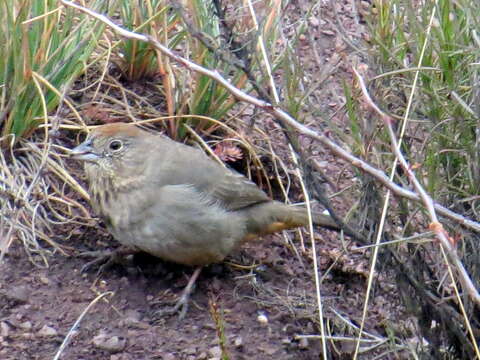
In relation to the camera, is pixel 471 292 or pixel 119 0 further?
pixel 119 0

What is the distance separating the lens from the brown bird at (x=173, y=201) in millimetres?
4406

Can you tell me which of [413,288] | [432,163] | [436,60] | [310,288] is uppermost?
[436,60]

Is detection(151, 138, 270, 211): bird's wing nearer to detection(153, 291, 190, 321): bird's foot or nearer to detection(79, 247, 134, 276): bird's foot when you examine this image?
detection(79, 247, 134, 276): bird's foot

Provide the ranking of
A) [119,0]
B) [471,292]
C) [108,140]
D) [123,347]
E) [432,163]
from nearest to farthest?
[471,292], [432,163], [123,347], [108,140], [119,0]

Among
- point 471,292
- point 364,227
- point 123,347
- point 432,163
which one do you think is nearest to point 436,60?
point 432,163

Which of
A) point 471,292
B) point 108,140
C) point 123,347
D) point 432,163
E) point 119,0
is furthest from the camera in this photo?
point 119,0

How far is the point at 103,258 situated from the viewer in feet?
14.8

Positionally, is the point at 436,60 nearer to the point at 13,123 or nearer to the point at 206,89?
the point at 206,89

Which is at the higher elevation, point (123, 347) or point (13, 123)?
point (13, 123)

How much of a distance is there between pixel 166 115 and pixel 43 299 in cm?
139

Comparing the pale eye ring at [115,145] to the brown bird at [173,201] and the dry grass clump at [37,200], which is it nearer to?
the brown bird at [173,201]

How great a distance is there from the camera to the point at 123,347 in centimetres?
400

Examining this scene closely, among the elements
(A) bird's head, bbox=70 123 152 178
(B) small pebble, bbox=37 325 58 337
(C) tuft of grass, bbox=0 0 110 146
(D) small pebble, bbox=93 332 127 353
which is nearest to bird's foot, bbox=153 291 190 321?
(D) small pebble, bbox=93 332 127 353

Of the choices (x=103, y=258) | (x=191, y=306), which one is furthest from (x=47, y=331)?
(x=191, y=306)
